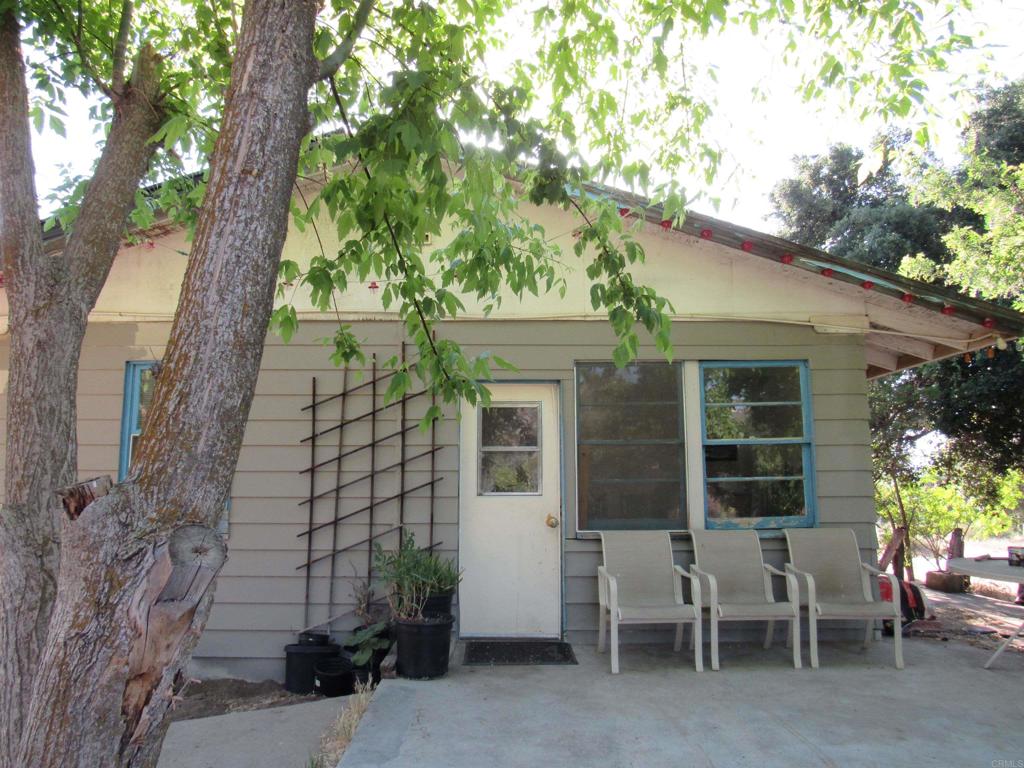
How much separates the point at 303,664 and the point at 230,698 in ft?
1.94

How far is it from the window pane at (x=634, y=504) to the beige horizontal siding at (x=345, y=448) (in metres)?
0.20

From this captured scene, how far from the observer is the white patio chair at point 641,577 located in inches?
208

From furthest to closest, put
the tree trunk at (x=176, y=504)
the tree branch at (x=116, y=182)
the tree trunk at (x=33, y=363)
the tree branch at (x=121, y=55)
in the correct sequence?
the tree branch at (x=121, y=55) < the tree branch at (x=116, y=182) < the tree trunk at (x=33, y=363) < the tree trunk at (x=176, y=504)

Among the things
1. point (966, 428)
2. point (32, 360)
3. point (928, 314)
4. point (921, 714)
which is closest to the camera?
point (32, 360)

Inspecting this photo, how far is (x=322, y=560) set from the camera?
19.1ft

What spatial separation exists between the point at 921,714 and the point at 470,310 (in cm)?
415

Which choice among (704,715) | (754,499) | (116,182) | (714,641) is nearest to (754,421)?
(754,499)

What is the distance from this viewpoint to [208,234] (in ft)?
6.83

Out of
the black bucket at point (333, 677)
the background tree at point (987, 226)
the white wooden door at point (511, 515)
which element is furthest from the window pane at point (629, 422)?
the background tree at point (987, 226)

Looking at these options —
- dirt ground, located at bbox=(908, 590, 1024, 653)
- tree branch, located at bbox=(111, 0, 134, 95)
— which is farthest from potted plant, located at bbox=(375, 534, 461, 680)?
dirt ground, located at bbox=(908, 590, 1024, 653)

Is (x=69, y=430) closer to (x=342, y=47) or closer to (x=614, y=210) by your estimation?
(x=342, y=47)

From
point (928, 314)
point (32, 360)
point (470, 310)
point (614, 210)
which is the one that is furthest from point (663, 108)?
point (32, 360)

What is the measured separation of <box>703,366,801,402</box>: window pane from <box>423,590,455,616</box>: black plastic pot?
2.74 metres

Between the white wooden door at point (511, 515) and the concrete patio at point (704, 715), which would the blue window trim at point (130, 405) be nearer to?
the white wooden door at point (511, 515)
